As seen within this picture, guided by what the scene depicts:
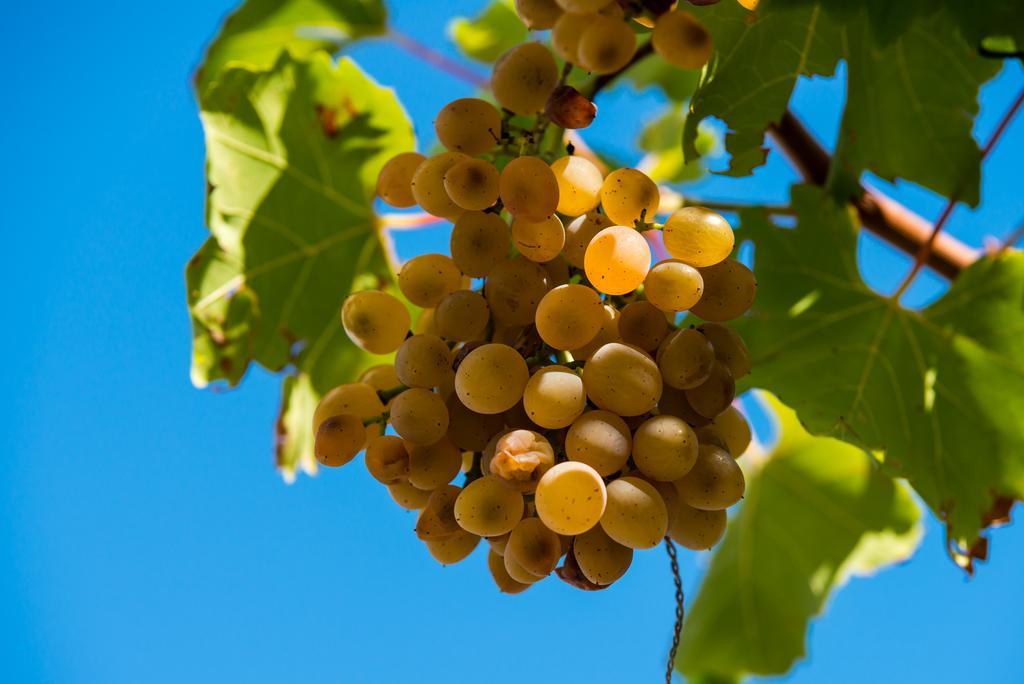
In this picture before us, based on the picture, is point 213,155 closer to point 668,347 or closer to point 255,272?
point 255,272

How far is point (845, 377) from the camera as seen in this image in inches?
33.1

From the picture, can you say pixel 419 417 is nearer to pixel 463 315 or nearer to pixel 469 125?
pixel 463 315

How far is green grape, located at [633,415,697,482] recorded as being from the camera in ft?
1.72

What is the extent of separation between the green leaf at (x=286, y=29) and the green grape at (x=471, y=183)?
58cm

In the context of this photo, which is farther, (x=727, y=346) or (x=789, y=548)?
(x=789, y=548)

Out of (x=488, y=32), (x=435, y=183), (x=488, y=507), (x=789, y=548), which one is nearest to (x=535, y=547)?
(x=488, y=507)

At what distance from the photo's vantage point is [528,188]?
546mm

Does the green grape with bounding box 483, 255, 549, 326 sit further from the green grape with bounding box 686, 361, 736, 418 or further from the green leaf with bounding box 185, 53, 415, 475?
the green leaf with bounding box 185, 53, 415, 475

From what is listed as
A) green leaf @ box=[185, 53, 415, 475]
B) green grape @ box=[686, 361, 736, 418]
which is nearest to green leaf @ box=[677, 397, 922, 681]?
green leaf @ box=[185, 53, 415, 475]

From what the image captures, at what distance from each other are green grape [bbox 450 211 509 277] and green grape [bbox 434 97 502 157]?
0.16 ft

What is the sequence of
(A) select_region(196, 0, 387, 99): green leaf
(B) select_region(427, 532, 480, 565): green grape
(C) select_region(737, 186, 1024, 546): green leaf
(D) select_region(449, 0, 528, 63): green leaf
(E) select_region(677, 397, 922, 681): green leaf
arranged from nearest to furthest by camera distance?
(B) select_region(427, 532, 480, 565): green grape < (C) select_region(737, 186, 1024, 546): green leaf < (A) select_region(196, 0, 387, 99): green leaf < (E) select_region(677, 397, 922, 681): green leaf < (D) select_region(449, 0, 528, 63): green leaf

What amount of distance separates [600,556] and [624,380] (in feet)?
0.34

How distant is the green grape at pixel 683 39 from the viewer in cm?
52

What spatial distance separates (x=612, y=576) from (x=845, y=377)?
0.41 metres
